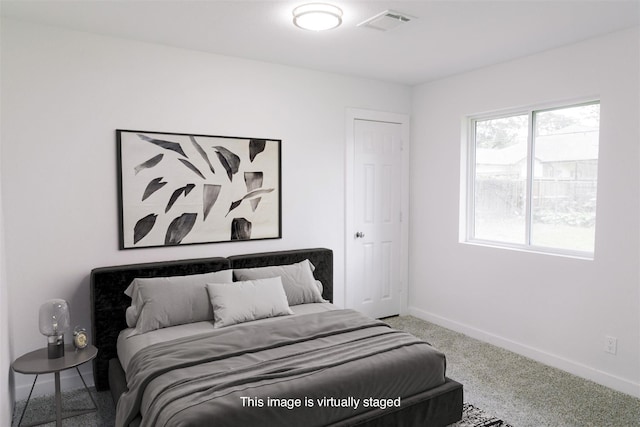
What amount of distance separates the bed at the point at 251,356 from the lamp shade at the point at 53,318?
1.02ft

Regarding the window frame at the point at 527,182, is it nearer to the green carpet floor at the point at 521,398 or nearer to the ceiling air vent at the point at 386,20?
the green carpet floor at the point at 521,398

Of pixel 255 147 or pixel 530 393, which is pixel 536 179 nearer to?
pixel 530 393

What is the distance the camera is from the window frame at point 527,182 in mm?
3464

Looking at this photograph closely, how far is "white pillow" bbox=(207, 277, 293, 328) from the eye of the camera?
2.98m

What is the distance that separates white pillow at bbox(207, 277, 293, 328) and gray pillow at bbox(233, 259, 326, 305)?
166mm

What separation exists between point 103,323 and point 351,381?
5.97ft

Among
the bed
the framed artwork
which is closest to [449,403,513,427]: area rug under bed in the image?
the bed

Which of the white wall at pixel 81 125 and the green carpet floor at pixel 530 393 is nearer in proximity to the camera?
the green carpet floor at pixel 530 393

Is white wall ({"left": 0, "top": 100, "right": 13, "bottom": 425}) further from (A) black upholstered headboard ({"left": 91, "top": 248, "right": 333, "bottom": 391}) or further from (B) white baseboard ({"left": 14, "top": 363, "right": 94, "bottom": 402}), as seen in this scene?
(A) black upholstered headboard ({"left": 91, "top": 248, "right": 333, "bottom": 391})

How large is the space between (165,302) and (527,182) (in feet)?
10.1

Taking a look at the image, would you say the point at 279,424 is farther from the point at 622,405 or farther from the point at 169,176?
the point at 622,405

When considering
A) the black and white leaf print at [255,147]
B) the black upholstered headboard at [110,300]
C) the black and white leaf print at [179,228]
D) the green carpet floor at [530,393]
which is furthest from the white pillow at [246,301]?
the green carpet floor at [530,393]

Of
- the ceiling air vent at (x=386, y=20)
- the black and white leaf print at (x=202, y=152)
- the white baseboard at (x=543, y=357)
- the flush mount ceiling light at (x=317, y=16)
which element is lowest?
the white baseboard at (x=543, y=357)

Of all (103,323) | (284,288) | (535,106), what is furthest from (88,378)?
(535,106)
